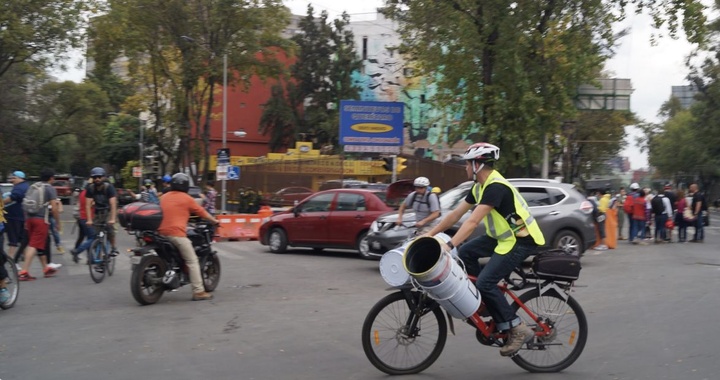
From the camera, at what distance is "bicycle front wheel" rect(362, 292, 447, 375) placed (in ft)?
19.9

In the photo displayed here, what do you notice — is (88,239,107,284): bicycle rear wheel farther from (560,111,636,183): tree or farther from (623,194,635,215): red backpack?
(560,111,636,183): tree

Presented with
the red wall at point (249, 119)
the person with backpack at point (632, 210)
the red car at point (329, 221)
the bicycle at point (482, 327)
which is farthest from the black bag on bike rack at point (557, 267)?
the red wall at point (249, 119)

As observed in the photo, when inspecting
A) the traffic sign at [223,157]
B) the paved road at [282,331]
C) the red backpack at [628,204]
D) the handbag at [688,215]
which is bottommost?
the paved road at [282,331]

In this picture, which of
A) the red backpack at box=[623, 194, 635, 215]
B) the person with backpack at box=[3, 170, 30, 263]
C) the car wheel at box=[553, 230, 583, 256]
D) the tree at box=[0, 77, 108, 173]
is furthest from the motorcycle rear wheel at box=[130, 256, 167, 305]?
the tree at box=[0, 77, 108, 173]

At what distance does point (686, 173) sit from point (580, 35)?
193 ft

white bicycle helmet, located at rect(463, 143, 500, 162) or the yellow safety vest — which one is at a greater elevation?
white bicycle helmet, located at rect(463, 143, 500, 162)

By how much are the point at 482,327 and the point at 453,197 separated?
9516mm

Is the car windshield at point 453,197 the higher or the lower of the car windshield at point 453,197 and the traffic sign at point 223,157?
the lower

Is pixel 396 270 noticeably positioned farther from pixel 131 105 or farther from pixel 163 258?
pixel 131 105

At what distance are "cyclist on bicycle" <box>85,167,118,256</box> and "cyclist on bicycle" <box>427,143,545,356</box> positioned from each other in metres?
8.11

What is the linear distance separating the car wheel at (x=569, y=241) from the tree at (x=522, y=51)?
379 inches

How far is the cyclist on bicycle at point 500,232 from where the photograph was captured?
19.6ft

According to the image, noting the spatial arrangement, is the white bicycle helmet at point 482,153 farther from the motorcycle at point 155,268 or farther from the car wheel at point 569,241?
the car wheel at point 569,241

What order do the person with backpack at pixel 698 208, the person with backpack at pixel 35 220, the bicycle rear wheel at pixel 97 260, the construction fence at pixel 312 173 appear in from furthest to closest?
the construction fence at pixel 312 173
the person with backpack at pixel 698 208
the person with backpack at pixel 35 220
the bicycle rear wheel at pixel 97 260
